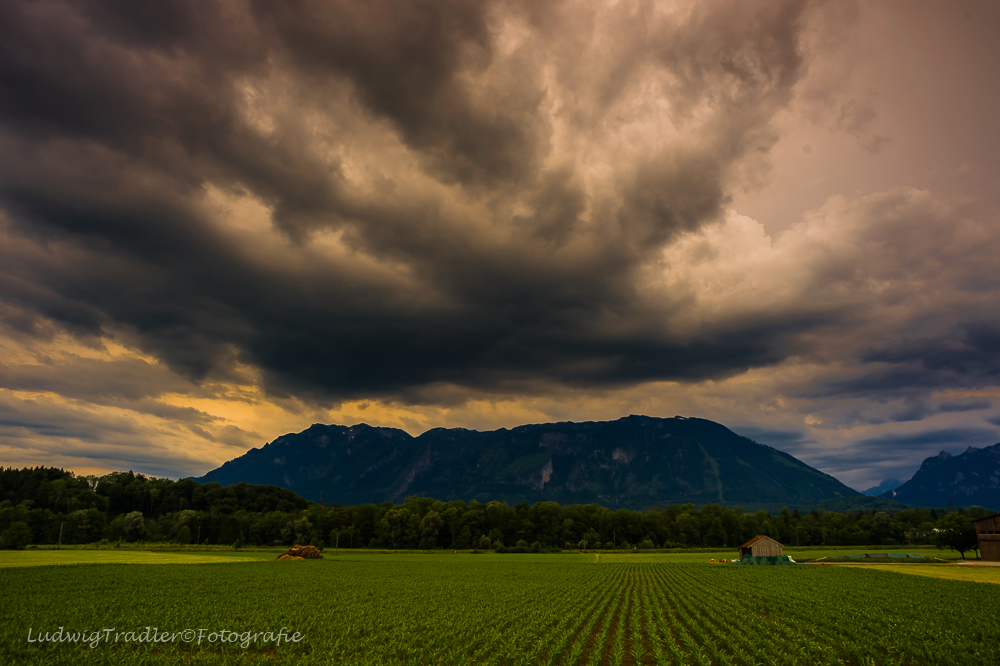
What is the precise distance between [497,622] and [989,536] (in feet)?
370

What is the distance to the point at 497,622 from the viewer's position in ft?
91.1

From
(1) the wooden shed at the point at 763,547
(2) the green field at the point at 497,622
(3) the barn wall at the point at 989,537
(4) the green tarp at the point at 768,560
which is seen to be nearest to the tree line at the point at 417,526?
(3) the barn wall at the point at 989,537

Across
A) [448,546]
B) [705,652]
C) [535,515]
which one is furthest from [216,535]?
[705,652]

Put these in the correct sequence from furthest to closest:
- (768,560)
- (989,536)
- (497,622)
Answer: (768,560) < (989,536) < (497,622)

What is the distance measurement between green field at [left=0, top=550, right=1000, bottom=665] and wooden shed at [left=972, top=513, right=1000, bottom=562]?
64.5 metres

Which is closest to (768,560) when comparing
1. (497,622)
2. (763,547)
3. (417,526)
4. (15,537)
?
(763,547)

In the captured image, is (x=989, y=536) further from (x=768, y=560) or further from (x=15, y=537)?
(x=15, y=537)

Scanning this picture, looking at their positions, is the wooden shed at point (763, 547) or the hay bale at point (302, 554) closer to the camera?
the hay bale at point (302, 554)

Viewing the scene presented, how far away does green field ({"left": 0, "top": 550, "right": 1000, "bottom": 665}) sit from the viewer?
2050cm

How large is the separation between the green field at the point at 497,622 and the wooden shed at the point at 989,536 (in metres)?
64.5

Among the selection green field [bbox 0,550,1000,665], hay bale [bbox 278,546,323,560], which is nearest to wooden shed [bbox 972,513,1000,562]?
green field [bbox 0,550,1000,665]

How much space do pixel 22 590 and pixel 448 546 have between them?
13992 cm

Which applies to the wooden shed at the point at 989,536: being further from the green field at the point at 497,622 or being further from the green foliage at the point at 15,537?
the green foliage at the point at 15,537

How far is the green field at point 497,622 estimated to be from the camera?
20.5 m
